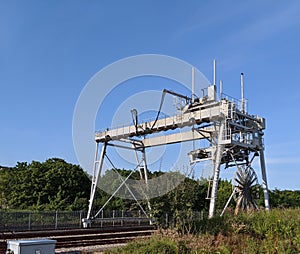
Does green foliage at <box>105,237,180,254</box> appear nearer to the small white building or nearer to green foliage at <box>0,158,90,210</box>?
the small white building

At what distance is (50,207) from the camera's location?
37.0 metres

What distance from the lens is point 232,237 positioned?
10.6m

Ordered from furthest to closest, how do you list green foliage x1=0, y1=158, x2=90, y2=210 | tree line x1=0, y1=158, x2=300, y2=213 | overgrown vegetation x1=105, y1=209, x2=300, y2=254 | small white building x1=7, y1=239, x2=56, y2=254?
green foliage x1=0, y1=158, x2=90, y2=210
tree line x1=0, y1=158, x2=300, y2=213
overgrown vegetation x1=105, y1=209, x2=300, y2=254
small white building x1=7, y1=239, x2=56, y2=254

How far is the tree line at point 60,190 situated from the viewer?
36.9 meters

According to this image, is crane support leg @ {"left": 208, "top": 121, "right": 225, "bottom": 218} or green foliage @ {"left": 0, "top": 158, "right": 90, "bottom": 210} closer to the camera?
crane support leg @ {"left": 208, "top": 121, "right": 225, "bottom": 218}

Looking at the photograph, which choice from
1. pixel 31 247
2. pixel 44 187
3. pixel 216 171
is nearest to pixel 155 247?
pixel 31 247

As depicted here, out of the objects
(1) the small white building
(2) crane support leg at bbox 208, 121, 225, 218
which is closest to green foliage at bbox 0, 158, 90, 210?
(2) crane support leg at bbox 208, 121, 225, 218

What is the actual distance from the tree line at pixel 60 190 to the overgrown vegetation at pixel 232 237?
21.2m

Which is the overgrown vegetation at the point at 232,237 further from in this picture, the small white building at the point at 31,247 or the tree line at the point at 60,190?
the tree line at the point at 60,190

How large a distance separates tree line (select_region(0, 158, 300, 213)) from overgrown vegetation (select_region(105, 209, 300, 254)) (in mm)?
21196

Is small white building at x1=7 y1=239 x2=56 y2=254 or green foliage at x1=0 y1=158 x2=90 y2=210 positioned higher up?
green foliage at x1=0 y1=158 x2=90 y2=210

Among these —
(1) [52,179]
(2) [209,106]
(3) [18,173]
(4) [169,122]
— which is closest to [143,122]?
(4) [169,122]

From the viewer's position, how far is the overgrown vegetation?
9008mm

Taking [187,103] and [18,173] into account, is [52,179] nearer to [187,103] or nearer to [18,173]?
[18,173]
